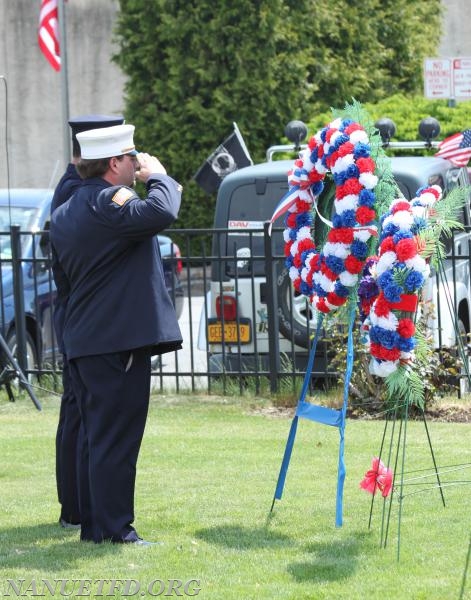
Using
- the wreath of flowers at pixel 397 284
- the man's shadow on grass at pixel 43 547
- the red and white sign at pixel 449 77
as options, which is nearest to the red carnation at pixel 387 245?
the wreath of flowers at pixel 397 284

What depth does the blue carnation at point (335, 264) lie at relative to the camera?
19.4 feet

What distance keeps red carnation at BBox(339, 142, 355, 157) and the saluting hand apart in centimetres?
81

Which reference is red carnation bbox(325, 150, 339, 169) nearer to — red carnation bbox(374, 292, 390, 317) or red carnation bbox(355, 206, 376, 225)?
red carnation bbox(355, 206, 376, 225)

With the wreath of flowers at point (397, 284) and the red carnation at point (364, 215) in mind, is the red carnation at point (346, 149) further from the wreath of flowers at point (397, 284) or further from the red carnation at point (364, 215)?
the wreath of flowers at point (397, 284)

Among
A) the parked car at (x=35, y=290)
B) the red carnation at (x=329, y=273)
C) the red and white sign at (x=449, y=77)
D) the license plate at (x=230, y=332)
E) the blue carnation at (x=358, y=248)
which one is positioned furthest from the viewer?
the red and white sign at (x=449, y=77)

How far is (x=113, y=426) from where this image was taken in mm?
5793

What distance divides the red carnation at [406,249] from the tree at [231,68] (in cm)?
1761

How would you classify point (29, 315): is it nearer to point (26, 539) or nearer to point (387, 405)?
point (387, 405)

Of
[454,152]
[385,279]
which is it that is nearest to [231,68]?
[454,152]

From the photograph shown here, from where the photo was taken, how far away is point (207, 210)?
77.9 ft

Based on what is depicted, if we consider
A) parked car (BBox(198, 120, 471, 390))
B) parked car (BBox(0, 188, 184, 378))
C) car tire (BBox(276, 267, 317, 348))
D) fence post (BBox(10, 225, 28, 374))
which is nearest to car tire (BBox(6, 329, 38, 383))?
parked car (BBox(0, 188, 184, 378))

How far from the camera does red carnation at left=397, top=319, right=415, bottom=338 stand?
5453 mm

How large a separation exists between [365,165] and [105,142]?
3.80 ft

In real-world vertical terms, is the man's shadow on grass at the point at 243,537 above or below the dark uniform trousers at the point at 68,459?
below
